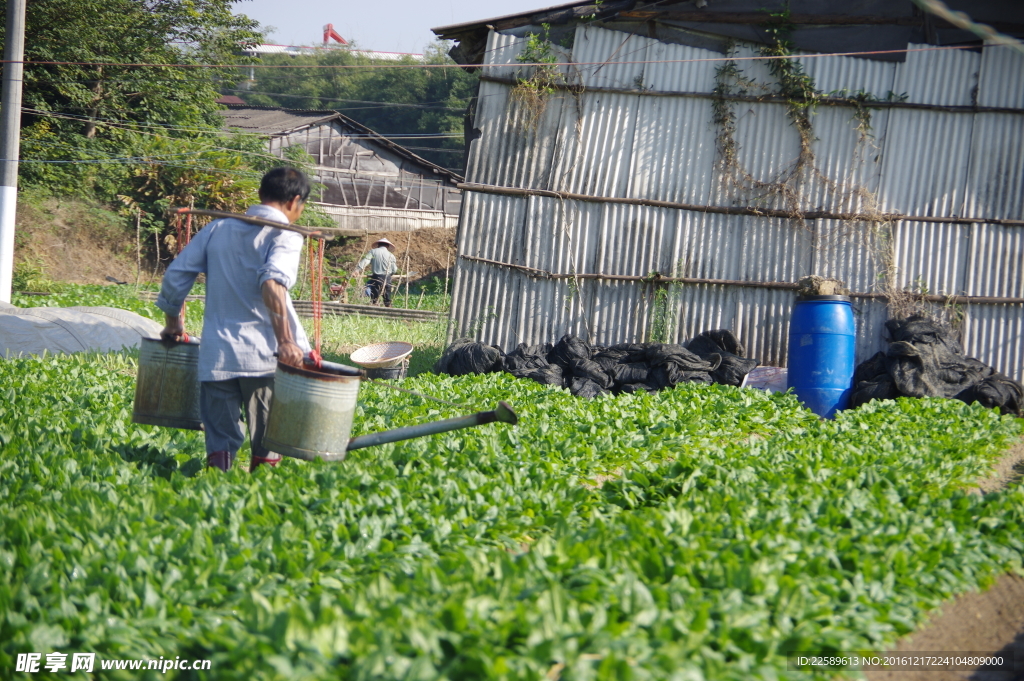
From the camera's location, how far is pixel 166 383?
206 inches

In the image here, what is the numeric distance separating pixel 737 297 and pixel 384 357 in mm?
4833

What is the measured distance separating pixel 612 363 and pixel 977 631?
22.3ft

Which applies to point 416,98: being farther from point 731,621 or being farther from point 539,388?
point 731,621

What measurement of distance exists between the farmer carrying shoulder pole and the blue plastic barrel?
657 cm

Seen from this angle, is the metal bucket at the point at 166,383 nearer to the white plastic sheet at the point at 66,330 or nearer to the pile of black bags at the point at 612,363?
the pile of black bags at the point at 612,363

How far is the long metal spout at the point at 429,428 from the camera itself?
485cm

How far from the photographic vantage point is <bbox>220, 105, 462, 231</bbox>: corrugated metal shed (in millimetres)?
32938

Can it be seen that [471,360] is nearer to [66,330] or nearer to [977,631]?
[66,330]

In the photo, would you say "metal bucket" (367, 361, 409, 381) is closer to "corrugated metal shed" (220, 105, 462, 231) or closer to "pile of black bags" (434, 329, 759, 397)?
"pile of black bags" (434, 329, 759, 397)

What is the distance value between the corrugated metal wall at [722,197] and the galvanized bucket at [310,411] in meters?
6.95

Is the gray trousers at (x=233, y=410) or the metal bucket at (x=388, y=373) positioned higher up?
the gray trousers at (x=233, y=410)

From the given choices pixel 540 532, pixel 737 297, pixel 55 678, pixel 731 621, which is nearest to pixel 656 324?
pixel 737 297

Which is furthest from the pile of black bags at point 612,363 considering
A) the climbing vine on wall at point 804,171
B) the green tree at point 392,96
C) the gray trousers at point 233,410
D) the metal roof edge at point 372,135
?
the green tree at point 392,96

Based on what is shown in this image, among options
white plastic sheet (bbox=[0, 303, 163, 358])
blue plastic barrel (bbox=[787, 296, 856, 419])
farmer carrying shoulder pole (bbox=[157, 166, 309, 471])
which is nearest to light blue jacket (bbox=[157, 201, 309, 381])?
farmer carrying shoulder pole (bbox=[157, 166, 309, 471])
